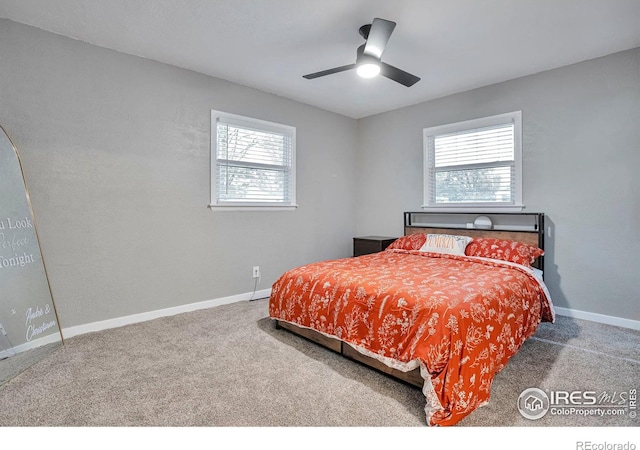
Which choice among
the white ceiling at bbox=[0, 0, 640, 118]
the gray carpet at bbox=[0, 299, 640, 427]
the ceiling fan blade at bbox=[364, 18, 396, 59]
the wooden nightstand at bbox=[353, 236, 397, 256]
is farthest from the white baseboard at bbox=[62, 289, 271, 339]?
the ceiling fan blade at bbox=[364, 18, 396, 59]

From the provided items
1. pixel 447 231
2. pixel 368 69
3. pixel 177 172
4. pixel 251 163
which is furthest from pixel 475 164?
pixel 177 172

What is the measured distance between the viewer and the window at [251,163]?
3791 mm

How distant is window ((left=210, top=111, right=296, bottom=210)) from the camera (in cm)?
379

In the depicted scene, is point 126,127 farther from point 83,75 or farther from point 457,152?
point 457,152

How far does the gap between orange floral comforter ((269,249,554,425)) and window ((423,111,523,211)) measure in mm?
1201

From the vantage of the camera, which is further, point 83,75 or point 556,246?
point 556,246

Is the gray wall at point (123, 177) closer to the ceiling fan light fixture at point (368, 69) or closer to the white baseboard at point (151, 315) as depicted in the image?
the white baseboard at point (151, 315)

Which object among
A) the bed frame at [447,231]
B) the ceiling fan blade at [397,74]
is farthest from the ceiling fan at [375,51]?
the bed frame at [447,231]

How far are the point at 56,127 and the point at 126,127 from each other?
0.53 m

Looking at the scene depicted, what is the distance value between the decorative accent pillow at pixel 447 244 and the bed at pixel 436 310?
0.4 inches

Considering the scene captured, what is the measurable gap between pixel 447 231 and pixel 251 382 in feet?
9.84

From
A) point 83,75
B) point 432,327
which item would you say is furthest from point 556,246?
point 83,75

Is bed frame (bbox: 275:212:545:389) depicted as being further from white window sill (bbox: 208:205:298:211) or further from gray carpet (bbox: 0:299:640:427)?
white window sill (bbox: 208:205:298:211)

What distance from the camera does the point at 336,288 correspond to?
2471 millimetres
